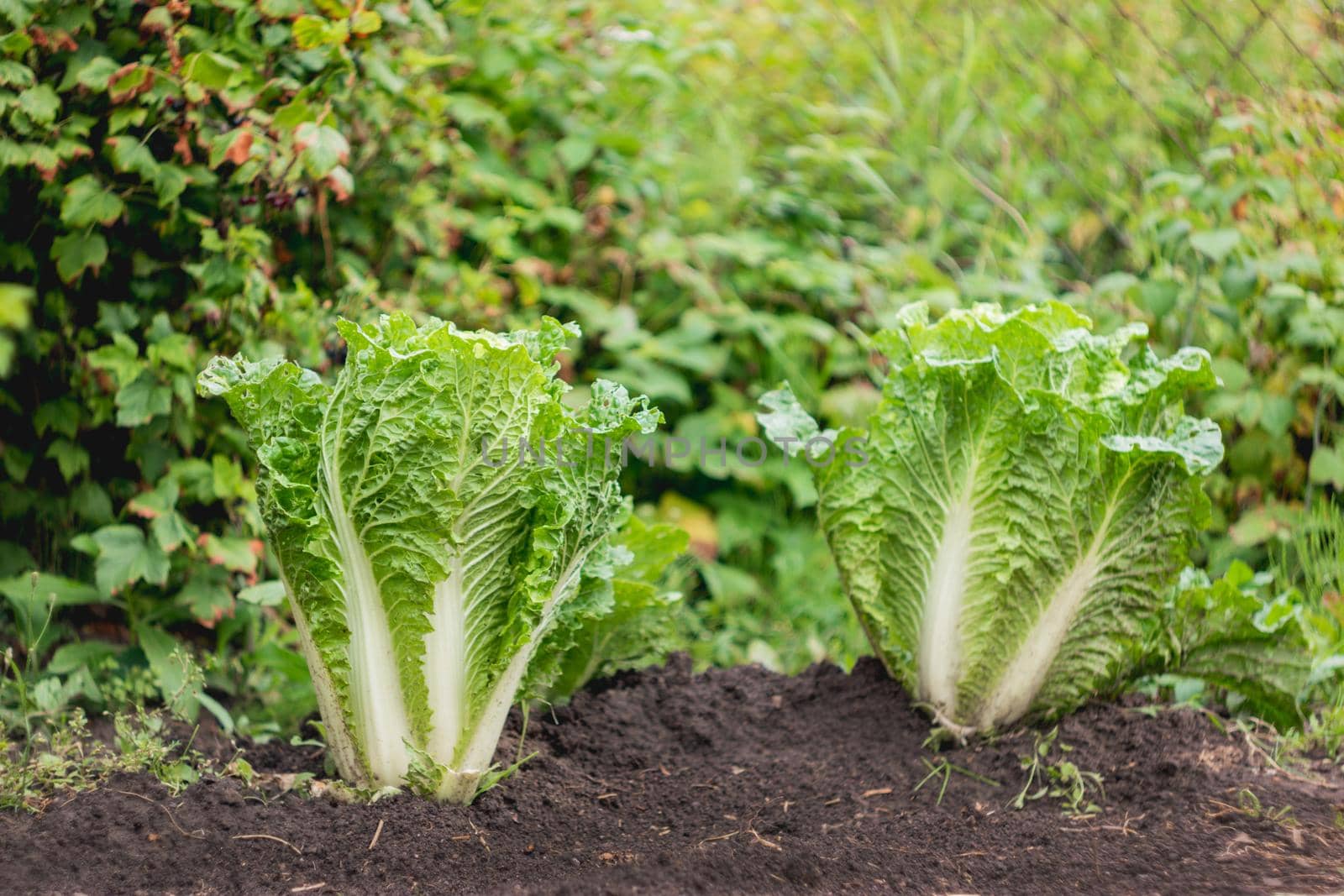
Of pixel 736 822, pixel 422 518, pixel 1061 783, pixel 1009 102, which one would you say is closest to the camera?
pixel 422 518

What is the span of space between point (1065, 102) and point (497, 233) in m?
3.78

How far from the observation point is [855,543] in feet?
9.82

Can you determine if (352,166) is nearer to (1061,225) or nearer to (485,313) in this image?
(485,313)

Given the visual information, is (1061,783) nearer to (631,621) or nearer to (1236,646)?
(1236,646)

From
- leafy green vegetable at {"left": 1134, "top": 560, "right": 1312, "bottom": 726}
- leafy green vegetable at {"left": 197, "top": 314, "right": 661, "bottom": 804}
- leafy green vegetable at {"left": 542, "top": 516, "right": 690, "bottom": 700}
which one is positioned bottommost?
leafy green vegetable at {"left": 542, "top": 516, "right": 690, "bottom": 700}

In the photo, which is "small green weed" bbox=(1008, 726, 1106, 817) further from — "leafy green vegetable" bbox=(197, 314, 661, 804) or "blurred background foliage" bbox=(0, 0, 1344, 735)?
"leafy green vegetable" bbox=(197, 314, 661, 804)

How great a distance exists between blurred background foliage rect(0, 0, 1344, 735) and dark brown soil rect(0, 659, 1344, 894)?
0.45 meters

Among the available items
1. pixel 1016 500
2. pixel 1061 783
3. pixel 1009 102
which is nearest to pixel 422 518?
pixel 1016 500

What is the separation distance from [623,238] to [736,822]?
321 centimetres

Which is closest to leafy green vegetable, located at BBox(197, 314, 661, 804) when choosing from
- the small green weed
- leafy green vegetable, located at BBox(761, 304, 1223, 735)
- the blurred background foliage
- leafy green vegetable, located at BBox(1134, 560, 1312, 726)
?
the blurred background foliage

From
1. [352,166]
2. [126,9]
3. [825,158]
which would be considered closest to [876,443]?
[352,166]

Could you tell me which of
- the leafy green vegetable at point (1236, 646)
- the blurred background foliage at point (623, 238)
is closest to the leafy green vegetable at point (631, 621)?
the blurred background foliage at point (623, 238)

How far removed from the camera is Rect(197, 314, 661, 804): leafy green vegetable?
Result: 2227mm

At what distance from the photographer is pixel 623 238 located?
16.6 ft
